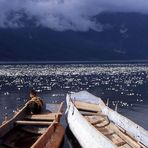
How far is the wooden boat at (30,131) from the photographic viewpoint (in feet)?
101

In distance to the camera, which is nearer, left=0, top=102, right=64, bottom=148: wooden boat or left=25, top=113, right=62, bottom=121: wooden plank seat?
left=0, top=102, right=64, bottom=148: wooden boat

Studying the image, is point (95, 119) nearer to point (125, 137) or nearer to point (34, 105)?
Answer: point (34, 105)

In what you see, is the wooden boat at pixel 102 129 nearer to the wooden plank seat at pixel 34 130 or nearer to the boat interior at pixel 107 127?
the boat interior at pixel 107 127

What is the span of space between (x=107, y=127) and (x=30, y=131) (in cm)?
678

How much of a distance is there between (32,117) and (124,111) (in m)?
27.2

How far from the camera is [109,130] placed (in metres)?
36.0

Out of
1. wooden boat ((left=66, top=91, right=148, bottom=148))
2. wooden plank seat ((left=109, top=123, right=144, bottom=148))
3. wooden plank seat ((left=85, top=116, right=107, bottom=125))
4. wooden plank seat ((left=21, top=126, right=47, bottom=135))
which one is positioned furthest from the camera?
wooden plank seat ((left=85, top=116, right=107, bottom=125))

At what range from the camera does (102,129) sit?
3638cm

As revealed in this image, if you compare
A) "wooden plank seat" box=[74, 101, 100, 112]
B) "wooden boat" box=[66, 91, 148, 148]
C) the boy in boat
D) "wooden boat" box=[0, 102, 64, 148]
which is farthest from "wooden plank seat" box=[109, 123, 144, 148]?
"wooden plank seat" box=[74, 101, 100, 112]

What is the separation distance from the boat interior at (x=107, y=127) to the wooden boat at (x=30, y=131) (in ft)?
11.4

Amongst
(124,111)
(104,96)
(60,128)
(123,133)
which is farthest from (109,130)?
(104,96)

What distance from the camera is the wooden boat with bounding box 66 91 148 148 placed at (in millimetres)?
31058

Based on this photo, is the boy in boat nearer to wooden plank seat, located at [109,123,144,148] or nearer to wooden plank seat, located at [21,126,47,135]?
wooden plank seat, located at [21,126,47,135]


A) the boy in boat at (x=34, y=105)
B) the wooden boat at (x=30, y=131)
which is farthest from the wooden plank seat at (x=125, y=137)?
the boy in boat at (x=34, y=105)
